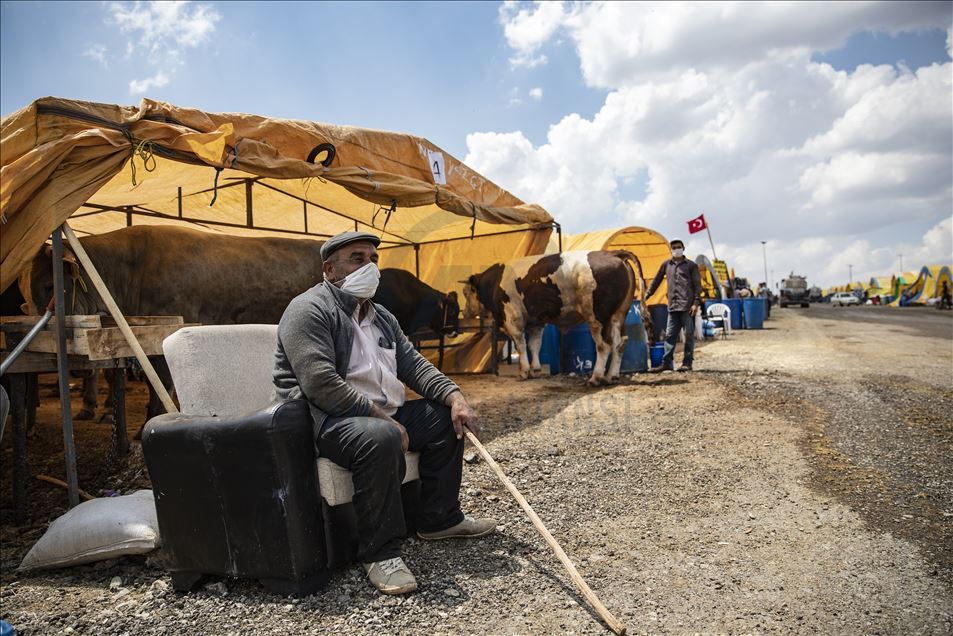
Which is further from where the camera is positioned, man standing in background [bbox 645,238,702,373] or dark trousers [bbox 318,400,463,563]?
man standing in background [bbox 645,238,702,373]

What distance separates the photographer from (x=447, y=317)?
10.2 metres

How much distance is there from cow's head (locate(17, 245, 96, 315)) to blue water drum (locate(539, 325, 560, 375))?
6.29 m

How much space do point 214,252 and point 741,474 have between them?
5.76 meters

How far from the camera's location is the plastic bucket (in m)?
9.27

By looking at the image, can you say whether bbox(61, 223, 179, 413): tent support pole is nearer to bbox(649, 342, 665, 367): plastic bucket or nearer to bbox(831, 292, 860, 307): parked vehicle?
bbox(649, 342, 665, 367): plastic bucket

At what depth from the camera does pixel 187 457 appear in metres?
2.65

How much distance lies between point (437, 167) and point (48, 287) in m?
4.26

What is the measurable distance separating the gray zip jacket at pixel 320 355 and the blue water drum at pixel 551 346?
6540 millimetres

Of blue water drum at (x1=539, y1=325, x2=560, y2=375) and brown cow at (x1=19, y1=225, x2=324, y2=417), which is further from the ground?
brown cow at (x1=19, y1=225, x2=324, y2=417)

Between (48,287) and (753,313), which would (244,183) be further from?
(753,313)

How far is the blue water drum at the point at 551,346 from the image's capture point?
31.4 feet

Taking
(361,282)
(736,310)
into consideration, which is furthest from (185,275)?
(736,310)

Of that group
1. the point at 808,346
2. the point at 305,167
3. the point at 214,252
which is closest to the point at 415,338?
the point at 214,252

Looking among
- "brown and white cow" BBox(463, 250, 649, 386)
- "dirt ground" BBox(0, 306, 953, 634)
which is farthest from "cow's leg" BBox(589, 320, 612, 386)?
"dirt ground" BBox(0, 306, 953, 634)
